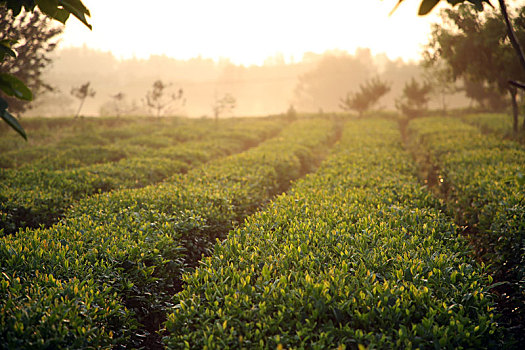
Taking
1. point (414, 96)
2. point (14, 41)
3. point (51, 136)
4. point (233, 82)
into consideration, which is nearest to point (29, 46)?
point (51, 136)

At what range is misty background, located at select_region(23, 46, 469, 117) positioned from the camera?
253 ft

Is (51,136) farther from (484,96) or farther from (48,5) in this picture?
(484,96)

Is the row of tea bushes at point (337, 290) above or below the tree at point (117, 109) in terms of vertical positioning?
below

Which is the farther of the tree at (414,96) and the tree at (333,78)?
the tree at (333,78)

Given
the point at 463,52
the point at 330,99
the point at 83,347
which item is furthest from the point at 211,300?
the point at 330,99

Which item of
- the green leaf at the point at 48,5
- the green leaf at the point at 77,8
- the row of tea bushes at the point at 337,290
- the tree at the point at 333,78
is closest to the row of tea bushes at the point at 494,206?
the row of tea bushes at the point at 337,290

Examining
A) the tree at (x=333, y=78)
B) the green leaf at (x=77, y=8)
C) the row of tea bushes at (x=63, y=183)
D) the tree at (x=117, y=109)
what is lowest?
the row of tea bushes at (x=63, y=183)

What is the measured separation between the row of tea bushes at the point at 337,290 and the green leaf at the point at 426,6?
97.8 inches

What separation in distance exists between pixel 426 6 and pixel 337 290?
8.97 ft

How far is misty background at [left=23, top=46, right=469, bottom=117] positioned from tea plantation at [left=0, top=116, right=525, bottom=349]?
2974 cm

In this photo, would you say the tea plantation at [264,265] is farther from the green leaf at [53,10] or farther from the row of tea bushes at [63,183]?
the green leaf at [53,10]

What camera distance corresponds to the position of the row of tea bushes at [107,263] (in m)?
3.05

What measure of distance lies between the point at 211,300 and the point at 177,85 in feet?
439

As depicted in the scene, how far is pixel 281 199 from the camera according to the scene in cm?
695
